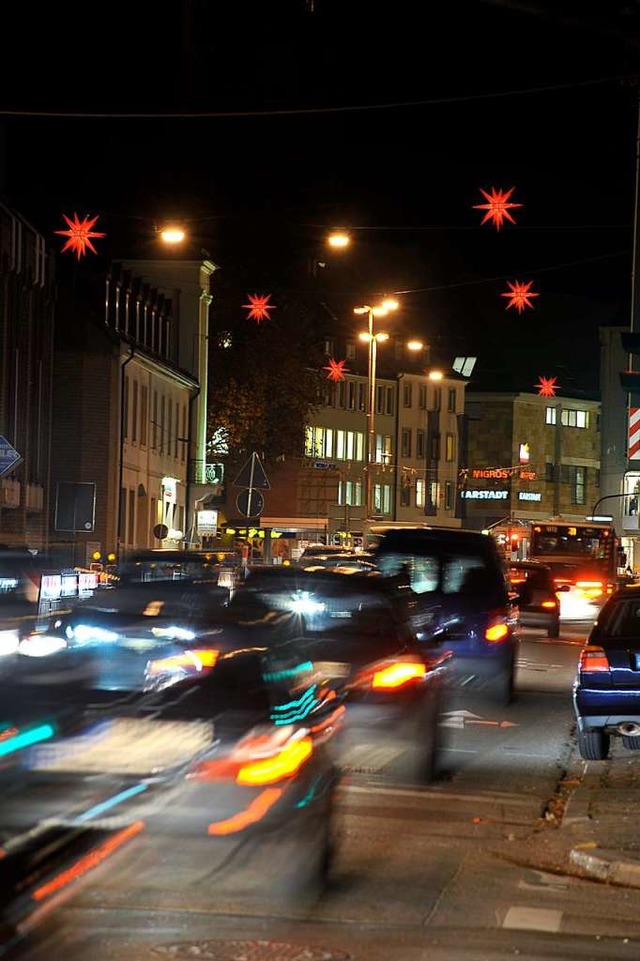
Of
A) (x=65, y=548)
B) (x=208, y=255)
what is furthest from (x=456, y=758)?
(x=208, y=255)

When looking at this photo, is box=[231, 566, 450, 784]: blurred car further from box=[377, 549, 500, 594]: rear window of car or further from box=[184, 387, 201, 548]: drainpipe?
box=[184, 387, 201, 548]: drainpipe

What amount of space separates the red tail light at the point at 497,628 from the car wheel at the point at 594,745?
492 cm

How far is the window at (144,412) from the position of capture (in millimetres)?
61734

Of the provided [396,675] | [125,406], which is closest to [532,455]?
[125,406]

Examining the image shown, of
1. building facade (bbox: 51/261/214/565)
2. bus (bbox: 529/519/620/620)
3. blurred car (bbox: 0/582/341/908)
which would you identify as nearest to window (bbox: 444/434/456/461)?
building facade (bbox: 51/261/214/565)

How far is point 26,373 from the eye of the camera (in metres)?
49.1

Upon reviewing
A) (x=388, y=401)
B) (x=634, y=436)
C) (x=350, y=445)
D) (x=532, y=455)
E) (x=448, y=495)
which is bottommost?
(x=634, y=436)

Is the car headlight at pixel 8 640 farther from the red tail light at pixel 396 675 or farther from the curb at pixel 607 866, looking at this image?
the curb at pixel 607 866

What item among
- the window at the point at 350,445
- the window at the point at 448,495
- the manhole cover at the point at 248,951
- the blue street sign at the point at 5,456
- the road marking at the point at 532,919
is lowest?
the road marking at the point at 532,919

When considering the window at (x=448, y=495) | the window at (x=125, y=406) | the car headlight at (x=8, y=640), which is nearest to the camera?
the car headlight at (x=8, y=640)

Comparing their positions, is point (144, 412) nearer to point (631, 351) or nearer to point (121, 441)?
point (121, 441)

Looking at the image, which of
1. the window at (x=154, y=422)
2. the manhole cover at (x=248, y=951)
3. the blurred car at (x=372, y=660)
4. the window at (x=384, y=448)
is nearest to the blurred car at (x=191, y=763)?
the manhole cover at (x=248, y=951)

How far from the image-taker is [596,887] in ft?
30.2

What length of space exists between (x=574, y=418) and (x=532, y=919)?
381ft
